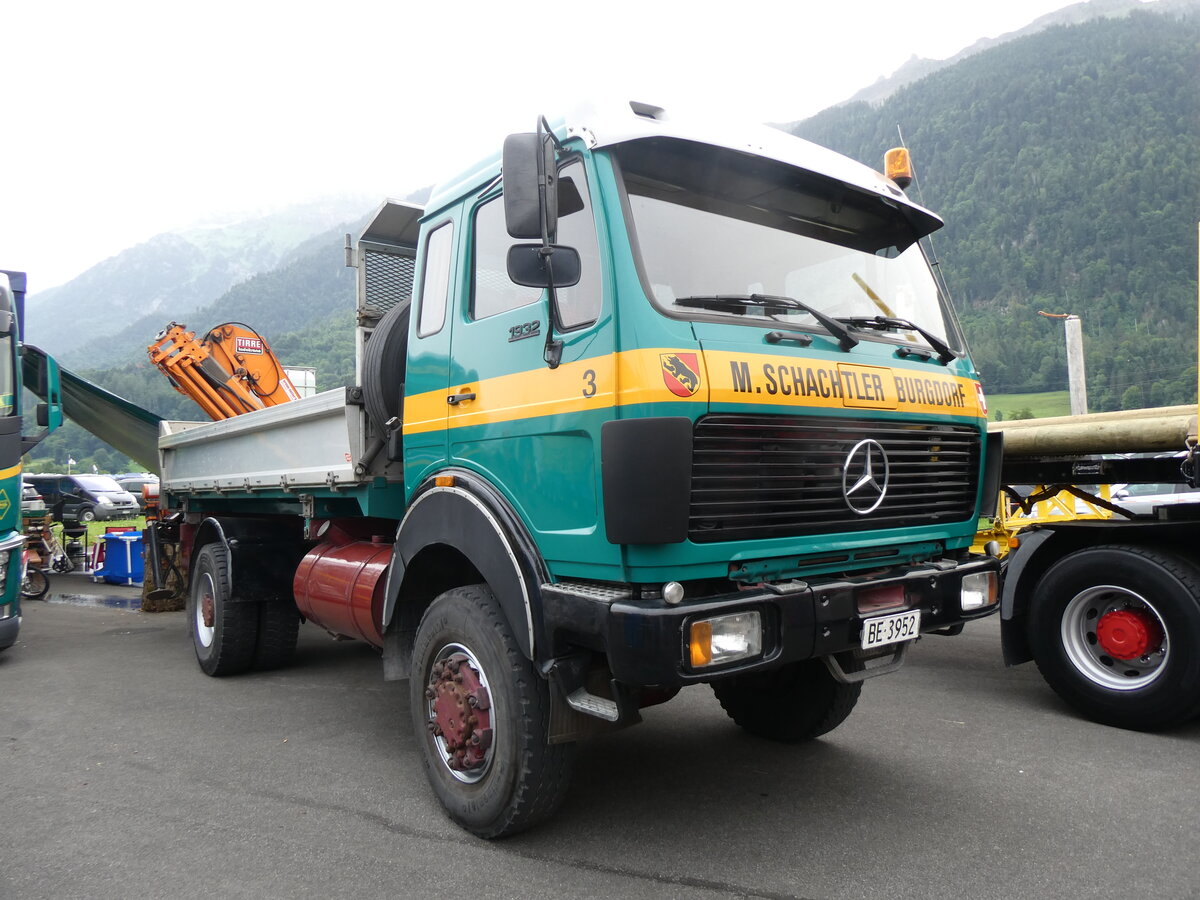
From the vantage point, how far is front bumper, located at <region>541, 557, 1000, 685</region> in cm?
277

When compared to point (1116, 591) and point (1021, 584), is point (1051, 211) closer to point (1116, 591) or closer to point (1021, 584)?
point (1021, 584)

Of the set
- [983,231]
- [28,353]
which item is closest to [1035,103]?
[983,231]

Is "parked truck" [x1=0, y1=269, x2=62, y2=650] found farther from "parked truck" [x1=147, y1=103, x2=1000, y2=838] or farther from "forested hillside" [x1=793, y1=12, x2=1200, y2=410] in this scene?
"forested hillside" [x1=793, y1=12, x2=1200, y2=410]

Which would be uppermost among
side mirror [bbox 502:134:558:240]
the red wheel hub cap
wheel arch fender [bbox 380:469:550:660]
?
side mirror [bbox 502:134:558:240]

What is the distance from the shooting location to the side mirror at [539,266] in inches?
121

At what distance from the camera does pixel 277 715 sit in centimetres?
534

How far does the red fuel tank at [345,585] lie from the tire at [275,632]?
3.43 feet

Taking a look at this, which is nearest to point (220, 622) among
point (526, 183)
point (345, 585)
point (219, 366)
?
point (345, 585)

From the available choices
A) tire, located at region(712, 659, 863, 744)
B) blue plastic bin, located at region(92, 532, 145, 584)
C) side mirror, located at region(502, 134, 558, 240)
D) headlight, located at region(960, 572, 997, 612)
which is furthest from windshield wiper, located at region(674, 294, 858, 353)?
blue plastic bin, located at region(92, 532, 145, 584)

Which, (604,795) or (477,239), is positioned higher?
(477,239)

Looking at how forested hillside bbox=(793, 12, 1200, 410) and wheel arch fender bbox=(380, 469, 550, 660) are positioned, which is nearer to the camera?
wheel arch fender bbox=(380, 469, 550, 660)

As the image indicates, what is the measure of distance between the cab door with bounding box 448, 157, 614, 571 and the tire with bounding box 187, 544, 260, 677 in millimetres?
3177

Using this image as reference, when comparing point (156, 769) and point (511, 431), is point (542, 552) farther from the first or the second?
point (156, 769)

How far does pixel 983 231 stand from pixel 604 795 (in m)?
94.5
